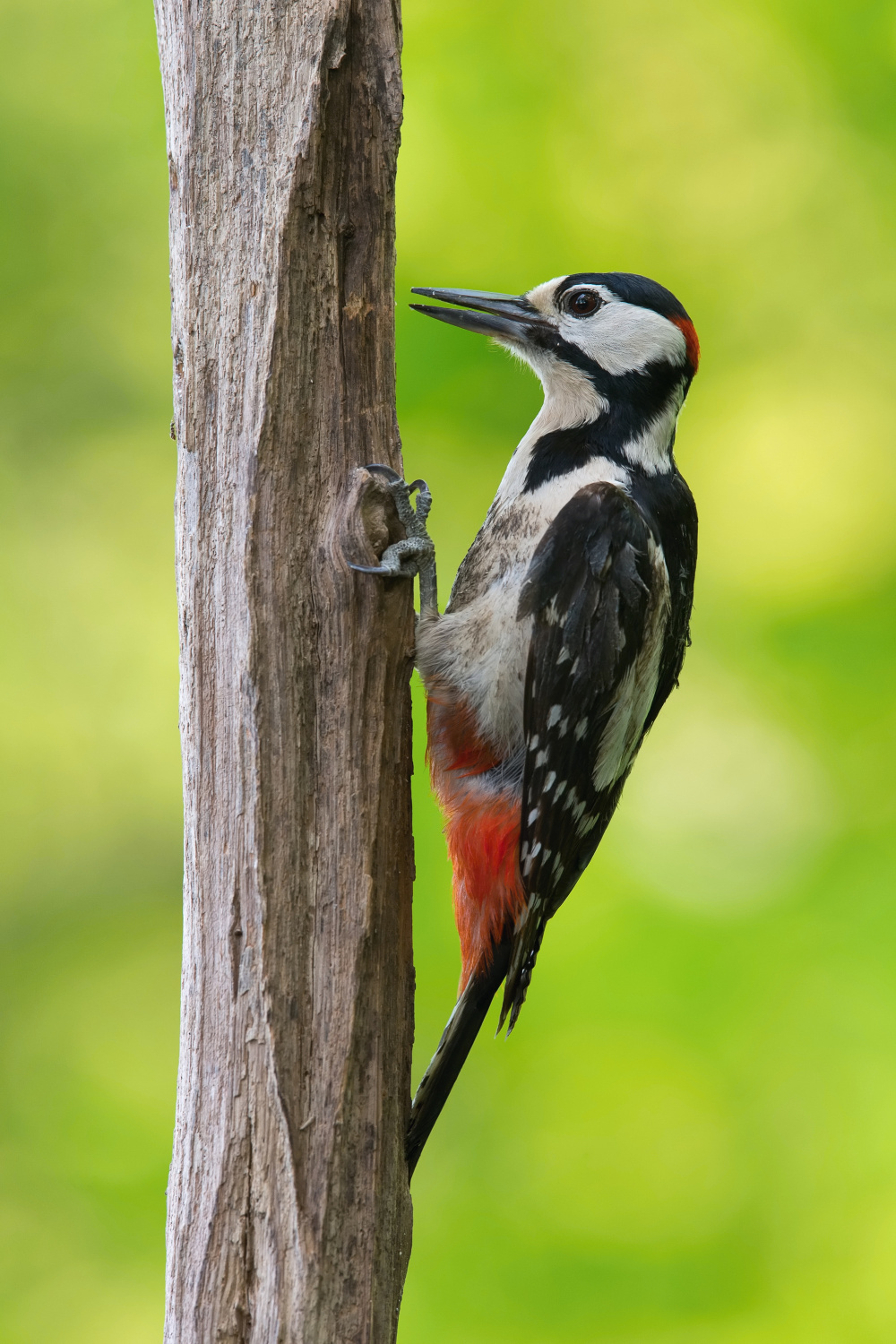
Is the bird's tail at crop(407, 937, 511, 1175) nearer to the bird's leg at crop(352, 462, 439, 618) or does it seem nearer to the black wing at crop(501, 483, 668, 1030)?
the black wing at crop(501, 483, 668, 1030)

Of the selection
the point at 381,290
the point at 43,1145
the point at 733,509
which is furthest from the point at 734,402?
the point at 43,1145

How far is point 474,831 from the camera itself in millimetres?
1962

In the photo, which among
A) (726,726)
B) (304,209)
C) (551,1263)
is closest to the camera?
(304,209)

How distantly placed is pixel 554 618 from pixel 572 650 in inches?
2.2

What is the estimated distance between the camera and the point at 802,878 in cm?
312

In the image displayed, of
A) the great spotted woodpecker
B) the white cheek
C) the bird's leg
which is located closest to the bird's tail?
the great spotted woodpecker

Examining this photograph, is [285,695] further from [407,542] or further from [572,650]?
[572,650]

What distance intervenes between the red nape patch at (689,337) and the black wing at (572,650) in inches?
13.1

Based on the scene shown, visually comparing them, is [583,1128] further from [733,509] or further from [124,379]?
[124,379]

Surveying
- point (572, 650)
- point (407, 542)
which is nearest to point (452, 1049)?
point (572, 650)

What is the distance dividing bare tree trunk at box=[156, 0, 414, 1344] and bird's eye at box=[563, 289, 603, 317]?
52 centimetres

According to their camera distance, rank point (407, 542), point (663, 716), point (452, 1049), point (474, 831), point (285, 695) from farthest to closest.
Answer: point (663, 716)
point (474, 831)
point (452, 1049)
point (407, 542)
point (285, 695)

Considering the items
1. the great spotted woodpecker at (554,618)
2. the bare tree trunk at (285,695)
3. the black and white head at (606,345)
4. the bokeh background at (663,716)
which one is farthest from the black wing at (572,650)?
the bokeh background at (663,716)

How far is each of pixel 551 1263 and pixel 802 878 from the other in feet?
3.74
